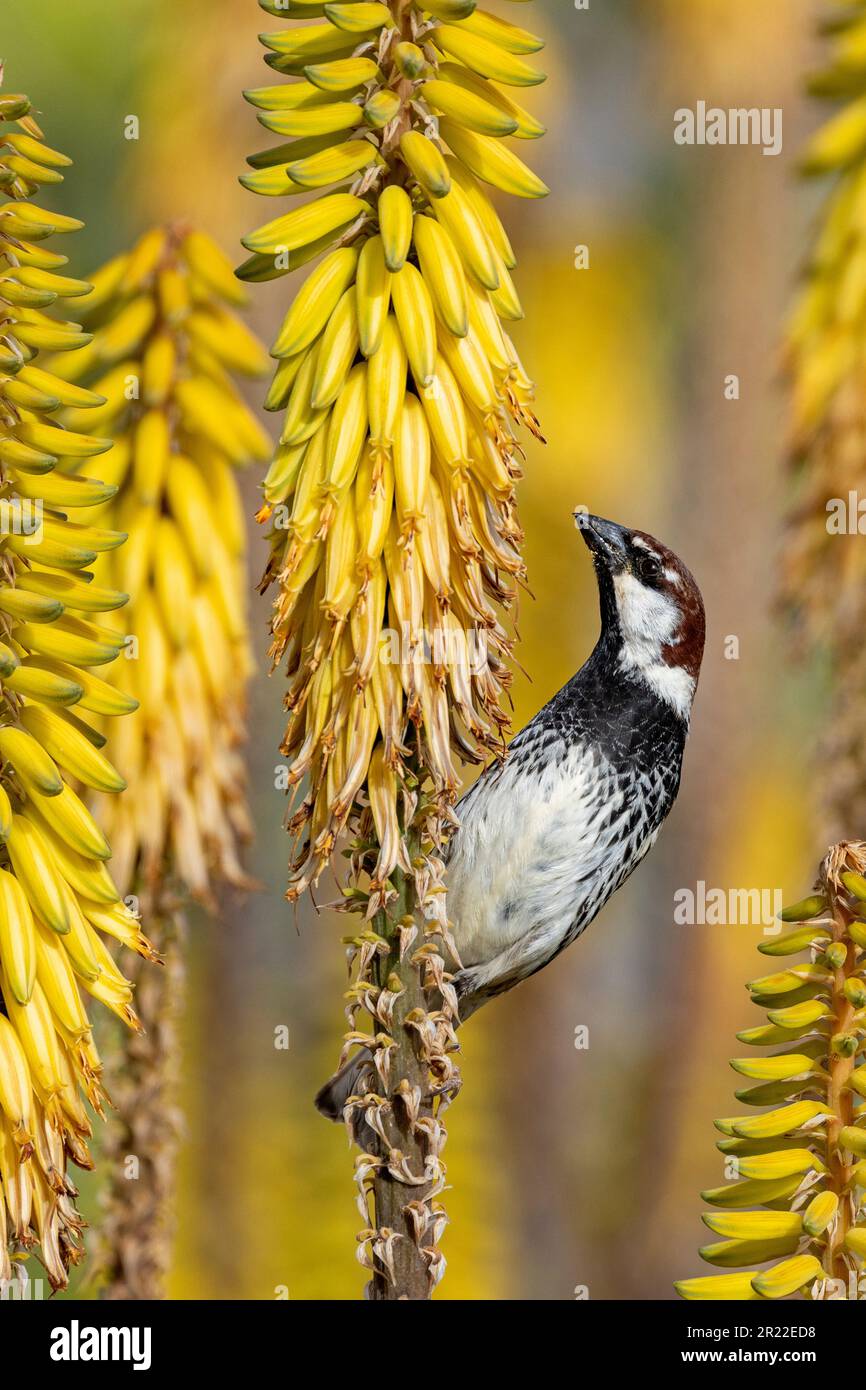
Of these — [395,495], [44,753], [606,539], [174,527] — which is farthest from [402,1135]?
[606,539]

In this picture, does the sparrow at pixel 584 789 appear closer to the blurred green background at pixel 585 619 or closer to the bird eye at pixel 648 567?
the bird eye at pixel 648 567

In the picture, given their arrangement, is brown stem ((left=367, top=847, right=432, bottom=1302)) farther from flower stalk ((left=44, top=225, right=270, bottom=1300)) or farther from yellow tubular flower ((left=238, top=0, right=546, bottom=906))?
flower stalk ((left=44, top=225, right=270, bottom=1300))

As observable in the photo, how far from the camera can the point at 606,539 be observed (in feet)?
11.2

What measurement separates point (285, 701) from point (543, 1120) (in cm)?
351

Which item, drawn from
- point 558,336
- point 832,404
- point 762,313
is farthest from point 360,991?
point 558,336

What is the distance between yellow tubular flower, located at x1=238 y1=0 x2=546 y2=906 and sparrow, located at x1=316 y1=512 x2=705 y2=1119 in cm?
86

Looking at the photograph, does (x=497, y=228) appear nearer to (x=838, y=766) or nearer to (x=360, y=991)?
(x=360, y=991)

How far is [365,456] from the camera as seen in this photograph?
7.70ft

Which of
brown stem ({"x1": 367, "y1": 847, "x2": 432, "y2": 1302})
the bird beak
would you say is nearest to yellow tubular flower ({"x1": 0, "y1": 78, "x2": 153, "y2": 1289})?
brown stem ({"x1": 367, "y1": 847, "x2": 432, "y2": 1302})

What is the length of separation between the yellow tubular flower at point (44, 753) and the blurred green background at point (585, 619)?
2057 millimetres

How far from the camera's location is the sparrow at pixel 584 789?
3.25 metres

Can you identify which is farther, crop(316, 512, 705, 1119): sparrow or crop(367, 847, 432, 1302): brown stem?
crop(316, 512, 705, 1119): sparrow

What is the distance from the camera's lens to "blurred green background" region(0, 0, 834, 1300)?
463 cm

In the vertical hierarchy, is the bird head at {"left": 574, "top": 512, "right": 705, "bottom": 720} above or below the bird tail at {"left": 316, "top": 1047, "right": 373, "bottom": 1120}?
above
